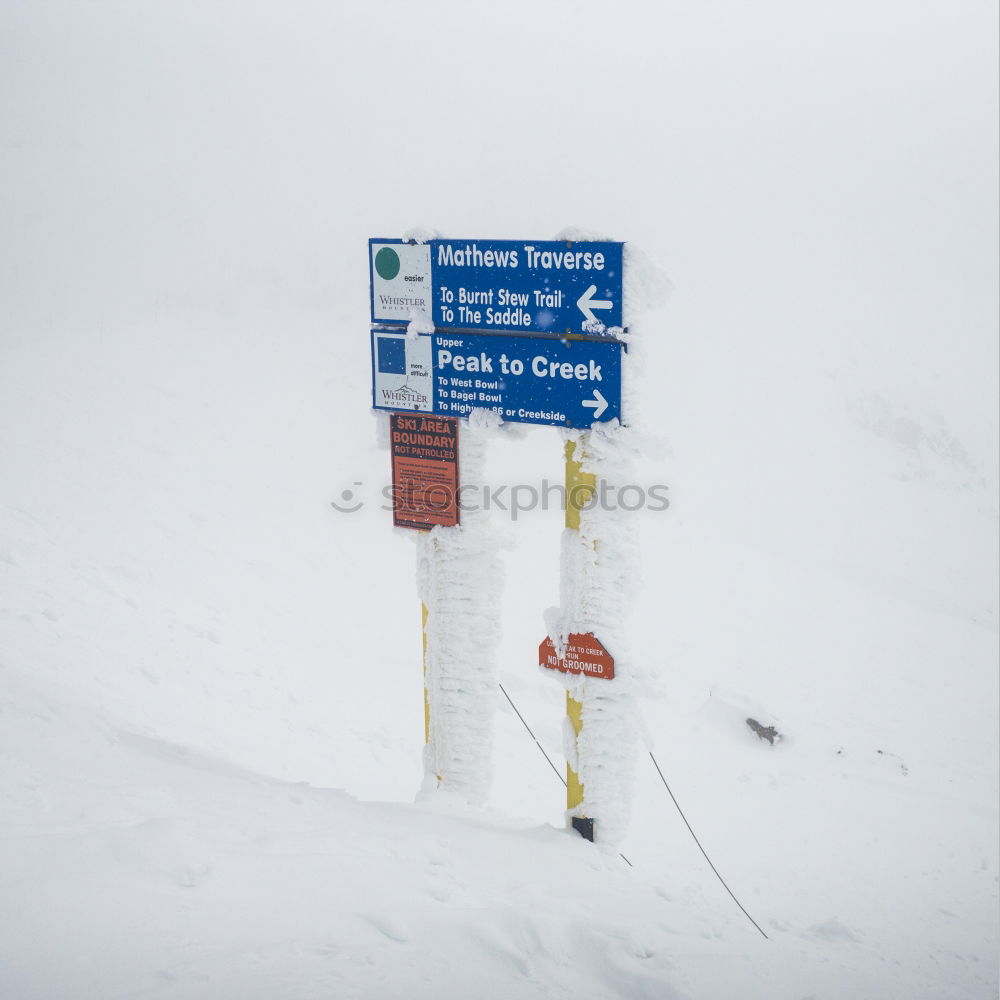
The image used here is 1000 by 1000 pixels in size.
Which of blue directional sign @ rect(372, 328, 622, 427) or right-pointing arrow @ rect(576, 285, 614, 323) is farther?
blue directional sign @ rect(372, 328, 622, 427)

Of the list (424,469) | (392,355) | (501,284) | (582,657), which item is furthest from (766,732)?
(501,284)

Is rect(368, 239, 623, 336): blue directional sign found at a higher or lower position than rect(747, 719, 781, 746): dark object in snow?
higher

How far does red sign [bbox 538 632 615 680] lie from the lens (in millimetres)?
5773

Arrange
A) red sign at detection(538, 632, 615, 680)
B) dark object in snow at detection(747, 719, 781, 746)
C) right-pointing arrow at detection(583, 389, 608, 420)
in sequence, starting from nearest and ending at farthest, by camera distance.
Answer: right-pointing arrow at detection(583, 389, 608, 420)
red sign at detection(538, 632, 615, 680)
dark object in snow at detection(747, 719, 781, 746)

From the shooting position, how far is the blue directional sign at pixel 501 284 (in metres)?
5.29

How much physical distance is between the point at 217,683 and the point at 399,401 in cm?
332

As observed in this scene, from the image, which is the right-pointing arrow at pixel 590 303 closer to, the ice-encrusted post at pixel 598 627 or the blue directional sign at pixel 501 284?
the blue directional sign at pixel 501 284

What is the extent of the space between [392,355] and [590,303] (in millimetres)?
1480

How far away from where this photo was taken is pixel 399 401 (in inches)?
244

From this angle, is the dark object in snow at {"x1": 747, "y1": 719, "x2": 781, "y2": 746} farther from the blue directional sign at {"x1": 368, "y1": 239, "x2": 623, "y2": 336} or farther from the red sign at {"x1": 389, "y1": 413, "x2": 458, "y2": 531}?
the blue directional sign at {"x1": 368, "y1": 239, "x2": 623, "y2": 336}

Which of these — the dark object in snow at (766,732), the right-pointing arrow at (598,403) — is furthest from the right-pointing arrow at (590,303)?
the dark object in snow at (766,732)

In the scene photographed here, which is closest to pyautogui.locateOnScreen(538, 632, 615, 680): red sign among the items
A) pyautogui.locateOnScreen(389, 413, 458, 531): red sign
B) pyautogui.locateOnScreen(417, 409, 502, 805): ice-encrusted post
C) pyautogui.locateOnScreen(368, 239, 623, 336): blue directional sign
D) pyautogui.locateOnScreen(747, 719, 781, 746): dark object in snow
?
pyautogui.locateOnScreen(417, 409, 502, 805): ice-encrusted post

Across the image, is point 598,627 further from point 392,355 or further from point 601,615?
point 392,355

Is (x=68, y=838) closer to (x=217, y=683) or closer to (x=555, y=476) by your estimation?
(x=217, y=683)
